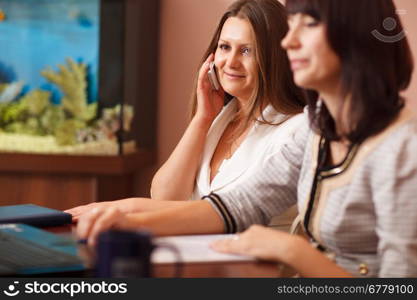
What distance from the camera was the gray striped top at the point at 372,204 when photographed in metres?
1.29

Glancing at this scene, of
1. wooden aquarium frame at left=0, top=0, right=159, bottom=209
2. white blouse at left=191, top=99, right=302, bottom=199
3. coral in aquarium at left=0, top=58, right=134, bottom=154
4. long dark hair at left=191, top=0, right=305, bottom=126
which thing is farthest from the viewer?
coral in aquarium at left=0, top=58, right=134, bottom=154

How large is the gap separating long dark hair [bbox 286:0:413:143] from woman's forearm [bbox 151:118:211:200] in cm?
102

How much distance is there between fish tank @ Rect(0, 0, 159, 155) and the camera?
13.3 ft

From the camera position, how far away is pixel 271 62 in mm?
2330

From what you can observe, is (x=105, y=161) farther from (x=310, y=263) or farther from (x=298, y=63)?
(x=310, y=263)

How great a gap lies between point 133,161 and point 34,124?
609 mm

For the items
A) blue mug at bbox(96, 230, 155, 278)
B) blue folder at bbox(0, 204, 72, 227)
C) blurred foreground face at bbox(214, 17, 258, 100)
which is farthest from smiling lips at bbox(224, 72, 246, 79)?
blue mug at bbox(96, 230, 155, 278)

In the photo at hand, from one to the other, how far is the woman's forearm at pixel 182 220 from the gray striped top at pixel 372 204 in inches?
8.3

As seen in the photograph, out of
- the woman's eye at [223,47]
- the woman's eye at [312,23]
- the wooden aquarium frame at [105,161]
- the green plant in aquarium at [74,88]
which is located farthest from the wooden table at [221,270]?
the green plant in aquarium at [74,88]

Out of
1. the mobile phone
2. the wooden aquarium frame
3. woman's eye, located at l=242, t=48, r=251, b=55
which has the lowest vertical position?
the wooden aquarium frame

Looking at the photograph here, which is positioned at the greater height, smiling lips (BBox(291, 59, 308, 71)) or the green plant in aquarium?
smiling lips (BBox(291, 59, 308, 71))

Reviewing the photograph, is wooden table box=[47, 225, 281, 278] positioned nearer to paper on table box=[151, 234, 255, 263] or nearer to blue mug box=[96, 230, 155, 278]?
paper on table box=[151, 234, 255, 263]

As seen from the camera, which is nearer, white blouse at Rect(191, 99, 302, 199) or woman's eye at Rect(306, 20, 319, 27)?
woman's eye at Rect(306, 20, 319, 27)

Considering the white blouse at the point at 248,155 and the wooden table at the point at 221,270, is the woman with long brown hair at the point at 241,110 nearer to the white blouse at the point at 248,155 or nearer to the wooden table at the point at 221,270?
the white blouse at the point at 248,155
